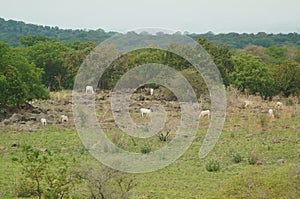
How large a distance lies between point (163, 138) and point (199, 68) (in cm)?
1185

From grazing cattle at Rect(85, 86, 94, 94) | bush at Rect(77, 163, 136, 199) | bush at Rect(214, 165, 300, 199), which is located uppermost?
bush at Rect(214, 165, 300, 199)

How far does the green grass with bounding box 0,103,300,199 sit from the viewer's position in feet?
41.3

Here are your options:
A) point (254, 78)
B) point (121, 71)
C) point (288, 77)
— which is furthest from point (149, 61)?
point (288, 77)

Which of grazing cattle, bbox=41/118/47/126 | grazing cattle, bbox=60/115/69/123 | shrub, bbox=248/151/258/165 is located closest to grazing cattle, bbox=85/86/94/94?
grazing cattle, bbox=60/115/69/123

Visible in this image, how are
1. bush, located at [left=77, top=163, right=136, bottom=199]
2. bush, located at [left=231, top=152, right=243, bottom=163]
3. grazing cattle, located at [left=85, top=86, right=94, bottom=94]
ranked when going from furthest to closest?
grazing cattle, located at [left=85, top=86, right=94, bottom=94], bush, located at [left=231, top=152, right=243, bottom=163], bush, located at [left=77, top=163, right=136, bottom=199]

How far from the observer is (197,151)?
17016 millimetres

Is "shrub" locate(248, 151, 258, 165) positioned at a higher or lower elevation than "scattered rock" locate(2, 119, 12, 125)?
higher

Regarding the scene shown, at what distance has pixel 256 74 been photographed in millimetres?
32625

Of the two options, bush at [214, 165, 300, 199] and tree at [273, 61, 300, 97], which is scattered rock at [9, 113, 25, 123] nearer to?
bush at [214, 165, 300, 199]

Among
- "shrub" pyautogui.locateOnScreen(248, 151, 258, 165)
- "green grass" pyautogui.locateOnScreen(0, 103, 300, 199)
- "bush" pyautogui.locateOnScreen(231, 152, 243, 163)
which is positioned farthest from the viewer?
"bush" pyautogui.locateOnScreen(231, 152, 243, 163)

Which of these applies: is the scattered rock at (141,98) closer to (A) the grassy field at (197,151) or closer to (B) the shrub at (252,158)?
(A) the grassy field at (197,151)

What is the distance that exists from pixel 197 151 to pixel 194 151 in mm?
106

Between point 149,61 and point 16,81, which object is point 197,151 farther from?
point 149,61

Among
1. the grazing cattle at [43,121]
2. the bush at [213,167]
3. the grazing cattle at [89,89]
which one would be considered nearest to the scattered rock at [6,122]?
the grazing cattle at [43,121]
